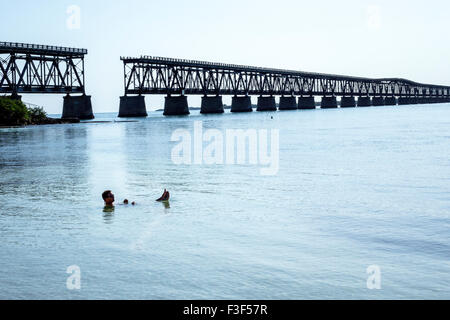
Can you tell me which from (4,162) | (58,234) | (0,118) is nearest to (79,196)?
(58,234)

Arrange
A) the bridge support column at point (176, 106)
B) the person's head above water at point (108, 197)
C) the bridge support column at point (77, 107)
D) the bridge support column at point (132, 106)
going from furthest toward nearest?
the bridge support column at point (176, 106) → the bridge support column at point (132, 106) → the bridge support column at point (77, 107) → the person's head above water at point (108, 197)

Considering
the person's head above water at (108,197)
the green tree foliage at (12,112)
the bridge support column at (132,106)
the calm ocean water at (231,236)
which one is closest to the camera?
the calm ocean water at (231,236)

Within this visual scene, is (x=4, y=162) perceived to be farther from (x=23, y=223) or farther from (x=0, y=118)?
(x=0, y=118)

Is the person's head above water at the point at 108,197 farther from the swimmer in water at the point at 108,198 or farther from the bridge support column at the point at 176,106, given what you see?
the bridge support column at the point at 176,106

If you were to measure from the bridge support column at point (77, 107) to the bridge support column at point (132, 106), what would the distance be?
17.5m

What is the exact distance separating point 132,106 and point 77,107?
25.4 metres

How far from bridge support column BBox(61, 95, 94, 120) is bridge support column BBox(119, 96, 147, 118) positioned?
57.3 ft

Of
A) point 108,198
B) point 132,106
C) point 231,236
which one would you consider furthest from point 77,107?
point 231,236

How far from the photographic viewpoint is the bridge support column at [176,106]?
184m

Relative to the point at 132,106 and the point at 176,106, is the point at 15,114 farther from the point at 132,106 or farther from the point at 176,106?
the point at 176,106

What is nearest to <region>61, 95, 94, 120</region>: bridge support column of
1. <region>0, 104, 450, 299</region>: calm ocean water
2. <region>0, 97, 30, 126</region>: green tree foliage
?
<region>0, 97, 30, 126</region>: green tree foliage

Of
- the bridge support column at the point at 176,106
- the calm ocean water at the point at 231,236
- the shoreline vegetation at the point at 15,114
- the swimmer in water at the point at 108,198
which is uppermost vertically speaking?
the bridge support column at the point at 176,106

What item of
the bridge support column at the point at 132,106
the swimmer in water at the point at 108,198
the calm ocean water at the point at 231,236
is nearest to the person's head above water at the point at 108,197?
the swimmer in water at the point at 108,198
